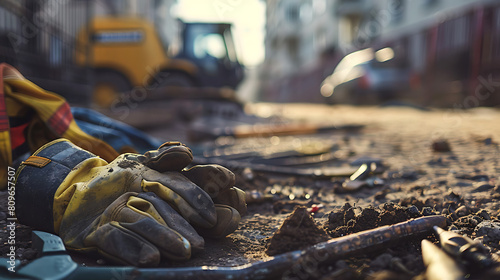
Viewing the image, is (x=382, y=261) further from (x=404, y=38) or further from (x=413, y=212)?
(x=404, y=38)

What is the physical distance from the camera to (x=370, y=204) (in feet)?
6.66

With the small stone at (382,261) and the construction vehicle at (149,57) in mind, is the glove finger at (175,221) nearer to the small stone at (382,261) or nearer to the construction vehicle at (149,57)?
the small stone at (382,261)

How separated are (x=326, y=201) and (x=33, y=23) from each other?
16.6 feet

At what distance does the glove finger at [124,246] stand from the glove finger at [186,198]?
183mm

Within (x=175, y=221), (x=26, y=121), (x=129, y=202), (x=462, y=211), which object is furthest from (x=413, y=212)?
(x=26, y=121)

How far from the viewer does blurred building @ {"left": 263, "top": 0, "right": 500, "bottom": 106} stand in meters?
8.84

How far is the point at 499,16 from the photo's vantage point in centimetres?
848

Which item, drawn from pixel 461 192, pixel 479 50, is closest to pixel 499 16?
pixel 479 50

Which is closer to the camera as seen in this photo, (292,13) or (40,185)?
(40,185)

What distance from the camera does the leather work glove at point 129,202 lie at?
49.3 inches

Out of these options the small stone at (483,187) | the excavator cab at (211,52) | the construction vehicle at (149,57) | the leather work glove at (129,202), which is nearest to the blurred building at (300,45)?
the excavator cab at (211,52)

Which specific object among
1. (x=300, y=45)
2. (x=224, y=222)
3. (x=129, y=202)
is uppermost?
(x=300, y=45)

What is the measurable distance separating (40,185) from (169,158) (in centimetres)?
49

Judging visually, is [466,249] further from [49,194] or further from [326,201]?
[49,194]
